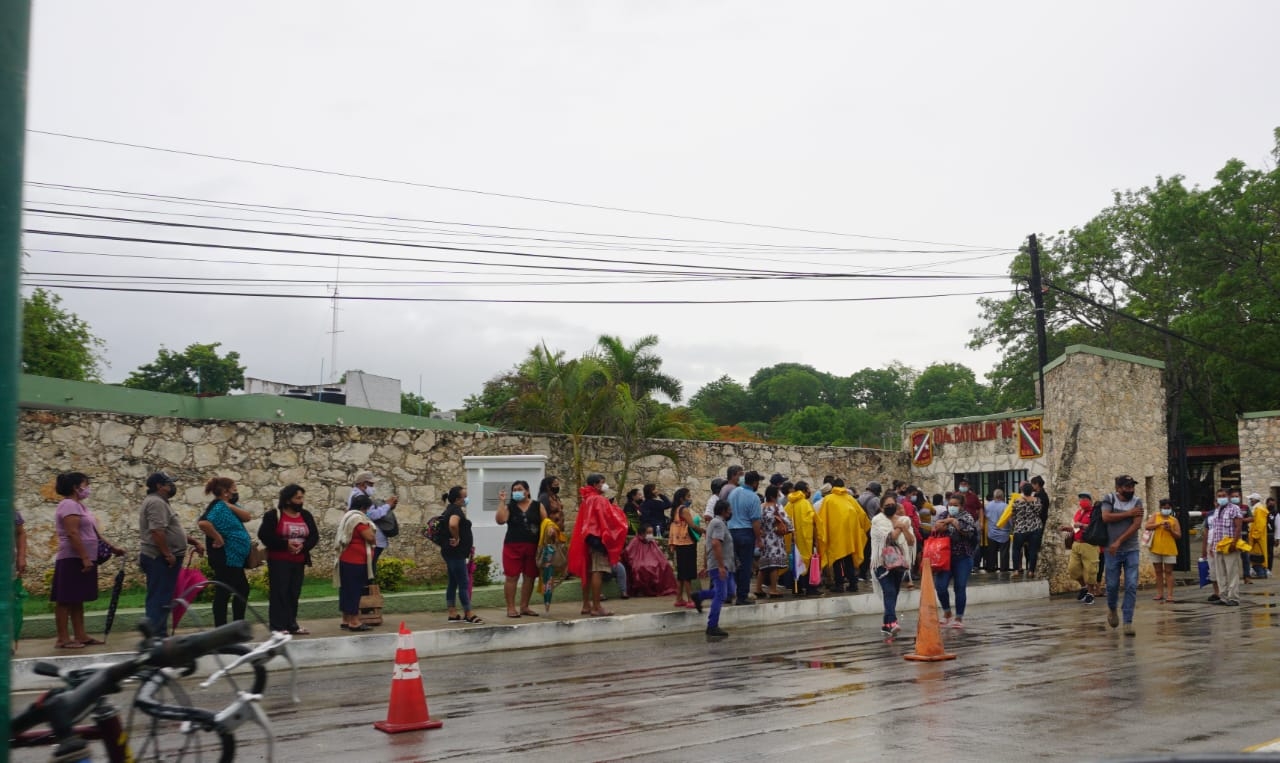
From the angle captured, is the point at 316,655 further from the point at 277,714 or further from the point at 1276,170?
the point at 1276,170

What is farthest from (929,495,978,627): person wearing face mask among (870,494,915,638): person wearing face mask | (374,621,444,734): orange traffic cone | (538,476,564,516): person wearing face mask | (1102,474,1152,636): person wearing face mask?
(374,621,444,734): orange traffic cone

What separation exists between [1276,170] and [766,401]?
5534 centimetres

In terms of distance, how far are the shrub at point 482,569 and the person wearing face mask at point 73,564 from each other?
6284 millimetres

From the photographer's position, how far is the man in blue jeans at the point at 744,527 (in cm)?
1580

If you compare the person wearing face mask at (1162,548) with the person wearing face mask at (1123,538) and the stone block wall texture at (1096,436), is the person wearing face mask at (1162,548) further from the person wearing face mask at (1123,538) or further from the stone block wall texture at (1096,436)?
the person wearing face mask at (1123,538)

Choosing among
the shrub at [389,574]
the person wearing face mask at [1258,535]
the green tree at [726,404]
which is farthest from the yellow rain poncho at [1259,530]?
the green tree at [726,404]

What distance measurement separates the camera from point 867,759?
7000mm

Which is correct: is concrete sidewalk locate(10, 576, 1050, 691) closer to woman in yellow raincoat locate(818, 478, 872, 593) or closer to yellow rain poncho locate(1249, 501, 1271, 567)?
woman in yellow raincoat locate(818, 478, 872, 593)

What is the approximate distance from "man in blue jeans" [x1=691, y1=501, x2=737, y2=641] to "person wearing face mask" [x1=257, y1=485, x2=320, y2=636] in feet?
15.8

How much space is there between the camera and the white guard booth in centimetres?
1755

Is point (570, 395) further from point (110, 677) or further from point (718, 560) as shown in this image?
point (110, 677)

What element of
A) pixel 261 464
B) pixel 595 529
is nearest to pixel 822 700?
pixel 595 529

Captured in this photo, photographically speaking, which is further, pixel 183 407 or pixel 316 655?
pixel 183 407

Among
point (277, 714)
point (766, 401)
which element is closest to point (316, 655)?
point (277, 714)
